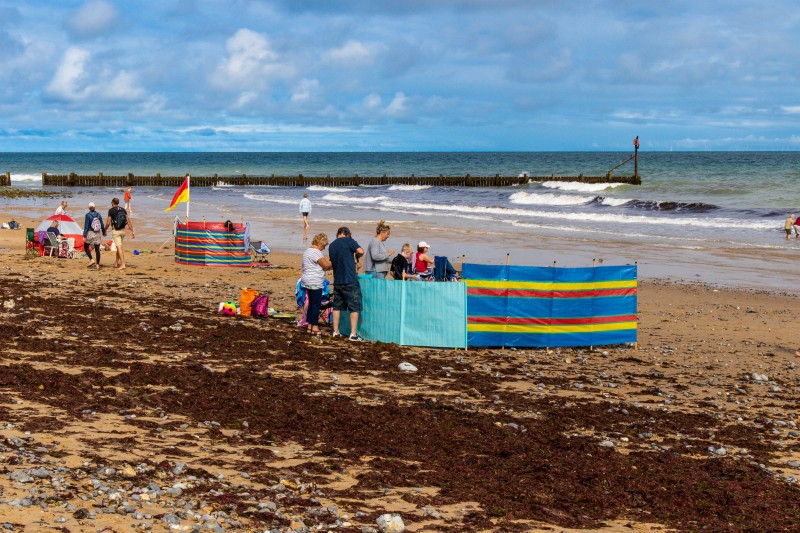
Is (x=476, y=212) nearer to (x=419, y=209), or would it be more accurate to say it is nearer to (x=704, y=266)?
(x=419, y=209)

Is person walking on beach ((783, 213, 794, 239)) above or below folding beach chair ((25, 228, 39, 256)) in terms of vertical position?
above

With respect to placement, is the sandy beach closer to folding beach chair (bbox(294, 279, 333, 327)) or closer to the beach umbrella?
folding beach chair (bbox(294, 279, 333, 327))

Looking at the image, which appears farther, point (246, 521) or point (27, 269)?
point (27, 269)

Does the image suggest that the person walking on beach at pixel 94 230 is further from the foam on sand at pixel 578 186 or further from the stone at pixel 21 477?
the foam on sand at pixel 578 186

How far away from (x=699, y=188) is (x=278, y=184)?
37.9m

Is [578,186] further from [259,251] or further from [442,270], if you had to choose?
[442,270]

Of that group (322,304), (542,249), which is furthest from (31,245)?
(542,249)

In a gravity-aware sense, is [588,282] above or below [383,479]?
above

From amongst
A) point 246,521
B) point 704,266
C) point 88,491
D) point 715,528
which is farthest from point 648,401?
point 704,266

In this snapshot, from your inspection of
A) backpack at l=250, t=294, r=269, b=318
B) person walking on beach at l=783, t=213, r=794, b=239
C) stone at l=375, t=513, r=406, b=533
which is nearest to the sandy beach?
stone at l=375, t=513, r=406, b=533

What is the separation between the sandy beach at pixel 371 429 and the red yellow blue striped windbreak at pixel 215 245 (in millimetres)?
6719

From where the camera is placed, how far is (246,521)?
247 inches

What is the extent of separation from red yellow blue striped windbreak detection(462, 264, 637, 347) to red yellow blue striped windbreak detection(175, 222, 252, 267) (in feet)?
32.9

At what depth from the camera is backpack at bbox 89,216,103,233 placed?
804 inches
